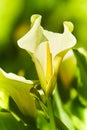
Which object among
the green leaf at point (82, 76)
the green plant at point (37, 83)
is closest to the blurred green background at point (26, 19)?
the green leaf at point (82, 76)

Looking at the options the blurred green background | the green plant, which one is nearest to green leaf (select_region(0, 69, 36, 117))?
the green plant

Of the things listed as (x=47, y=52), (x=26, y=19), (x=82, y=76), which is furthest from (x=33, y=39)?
(x=26, y=19)

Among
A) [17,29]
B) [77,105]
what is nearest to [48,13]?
[17,29]

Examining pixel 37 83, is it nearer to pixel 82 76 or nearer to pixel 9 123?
pixel 9 123

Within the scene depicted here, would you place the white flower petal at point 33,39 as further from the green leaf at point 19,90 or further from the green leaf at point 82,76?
the green leaf at point 82,76

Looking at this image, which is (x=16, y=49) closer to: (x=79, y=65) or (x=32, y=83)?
(x=79, y=65)

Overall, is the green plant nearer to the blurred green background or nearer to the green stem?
the green stem
